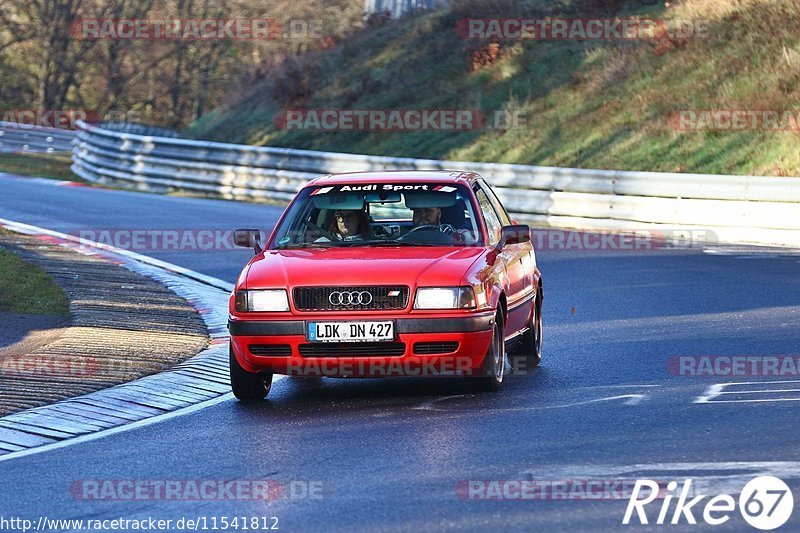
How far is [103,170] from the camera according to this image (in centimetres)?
3562

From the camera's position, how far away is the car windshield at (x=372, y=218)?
1070cm

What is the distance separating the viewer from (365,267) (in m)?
9.79

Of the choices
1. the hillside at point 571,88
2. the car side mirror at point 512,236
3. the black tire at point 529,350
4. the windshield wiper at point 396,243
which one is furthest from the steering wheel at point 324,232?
the hillside at point 571,88

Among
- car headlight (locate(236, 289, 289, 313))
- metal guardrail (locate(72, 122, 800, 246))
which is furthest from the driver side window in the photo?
metal guardrail (locate(72, 122, 800, 246))

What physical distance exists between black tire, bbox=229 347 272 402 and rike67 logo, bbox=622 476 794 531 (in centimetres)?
361

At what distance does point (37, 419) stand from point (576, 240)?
1333cm

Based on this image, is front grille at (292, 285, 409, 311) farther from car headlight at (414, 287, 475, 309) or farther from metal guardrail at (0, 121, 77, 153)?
metal guardrail at (0, 121, 77, 153)

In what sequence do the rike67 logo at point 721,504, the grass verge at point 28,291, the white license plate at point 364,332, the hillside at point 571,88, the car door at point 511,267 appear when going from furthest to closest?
the hillside at point 571,88, the grass verge at point 28,291, the car door at point 511,267, the white license plate at point 364,332, the rike67 logo at point 721,504

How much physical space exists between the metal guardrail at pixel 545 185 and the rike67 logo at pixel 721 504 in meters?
13.9

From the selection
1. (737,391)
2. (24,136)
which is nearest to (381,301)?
(737,391)

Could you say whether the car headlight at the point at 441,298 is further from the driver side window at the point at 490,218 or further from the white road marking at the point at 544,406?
the driver side window at the point at 490,218

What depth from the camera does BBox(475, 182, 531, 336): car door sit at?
1059 centimetres

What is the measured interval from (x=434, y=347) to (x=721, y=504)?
10.5ft

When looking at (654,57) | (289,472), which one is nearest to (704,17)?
(654,57)
